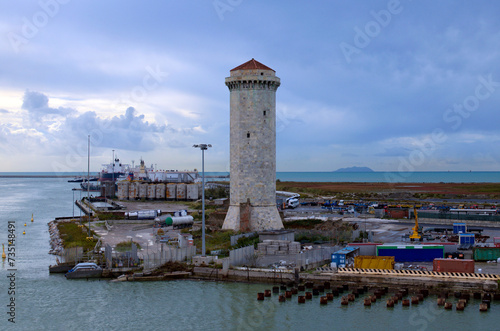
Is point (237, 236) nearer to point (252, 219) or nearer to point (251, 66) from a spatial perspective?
point (252, 219)

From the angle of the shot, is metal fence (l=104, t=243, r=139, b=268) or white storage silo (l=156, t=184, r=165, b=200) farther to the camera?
white storage silo (l=156, t=184, r=165, b=200)

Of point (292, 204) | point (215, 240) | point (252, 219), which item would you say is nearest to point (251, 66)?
point (252, 219)

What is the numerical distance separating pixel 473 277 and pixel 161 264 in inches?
774

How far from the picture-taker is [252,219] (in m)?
50.1

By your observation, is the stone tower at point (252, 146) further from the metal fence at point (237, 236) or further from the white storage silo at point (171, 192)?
the white storage silo at point (171, 192)

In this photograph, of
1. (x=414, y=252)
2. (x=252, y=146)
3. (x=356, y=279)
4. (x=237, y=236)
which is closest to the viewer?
(x=356, y=279)

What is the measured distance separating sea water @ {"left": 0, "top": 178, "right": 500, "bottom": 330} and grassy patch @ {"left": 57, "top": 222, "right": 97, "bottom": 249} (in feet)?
37.7

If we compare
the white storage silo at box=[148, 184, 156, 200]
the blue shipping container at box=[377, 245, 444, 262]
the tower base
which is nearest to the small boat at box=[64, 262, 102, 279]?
the tower base

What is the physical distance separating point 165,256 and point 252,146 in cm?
1620

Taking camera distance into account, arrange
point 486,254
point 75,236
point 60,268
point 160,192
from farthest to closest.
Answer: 1. point 160,192
2. point 75,236
3. point 60,268
4. point 486,254

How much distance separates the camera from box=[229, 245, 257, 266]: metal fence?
119 feet

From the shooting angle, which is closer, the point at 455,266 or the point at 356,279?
the point at 455,266

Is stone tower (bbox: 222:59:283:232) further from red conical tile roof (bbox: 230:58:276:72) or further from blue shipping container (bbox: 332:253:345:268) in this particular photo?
blue shipping container (bbox: 332:253:345:268)

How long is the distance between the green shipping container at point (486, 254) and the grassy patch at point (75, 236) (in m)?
30.1
